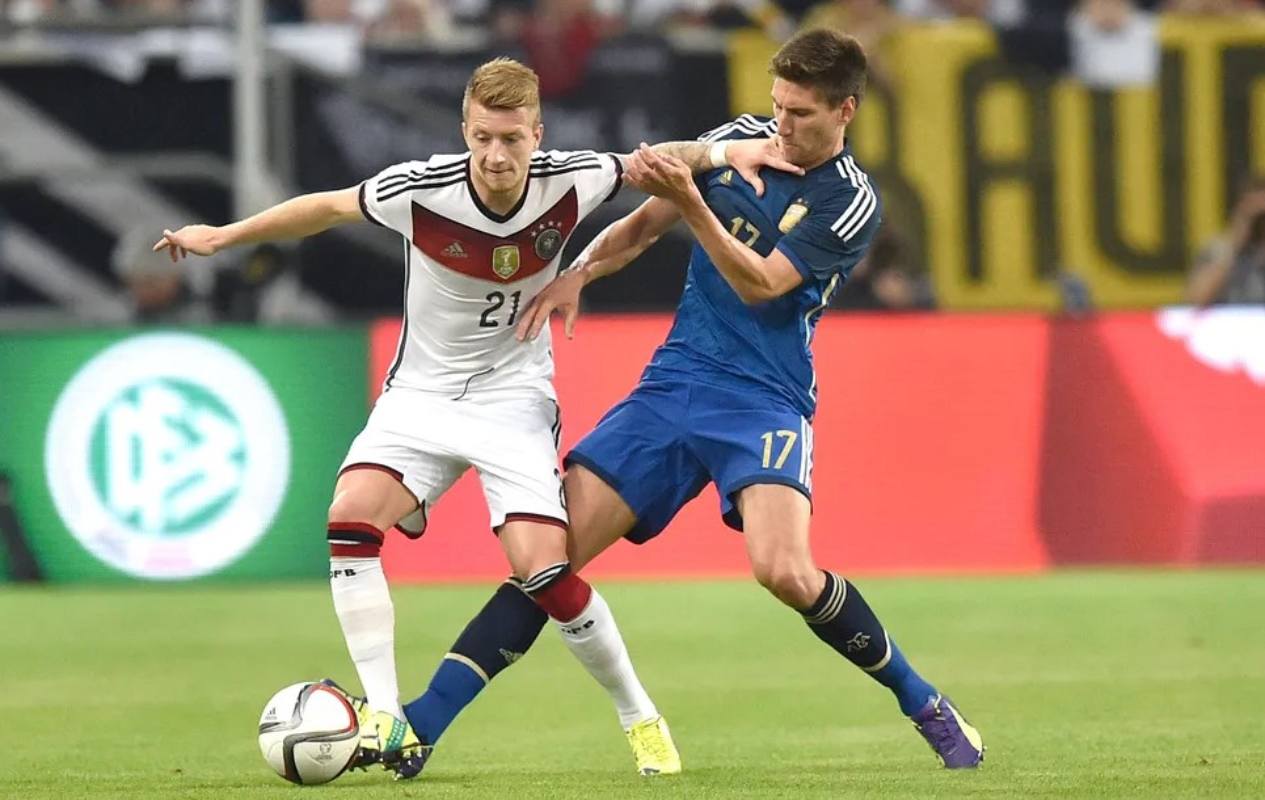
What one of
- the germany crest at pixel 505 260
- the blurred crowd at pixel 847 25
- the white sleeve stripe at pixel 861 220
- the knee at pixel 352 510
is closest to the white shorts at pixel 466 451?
the knee at pixel 352 510

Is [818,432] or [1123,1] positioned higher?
[1123,1]

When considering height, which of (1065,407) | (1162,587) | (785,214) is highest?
(785,214)

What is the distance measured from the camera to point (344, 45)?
14562mm

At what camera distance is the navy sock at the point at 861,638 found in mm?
6547

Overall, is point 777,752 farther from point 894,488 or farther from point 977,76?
point 977,76

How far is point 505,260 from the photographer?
661 centimetres

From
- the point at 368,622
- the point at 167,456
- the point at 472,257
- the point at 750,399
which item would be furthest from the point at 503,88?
the point at 167,456

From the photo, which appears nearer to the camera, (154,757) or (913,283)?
(154,757)

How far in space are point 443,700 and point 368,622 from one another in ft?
1.08

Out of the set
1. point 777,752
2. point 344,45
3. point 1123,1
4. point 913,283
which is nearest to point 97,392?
point 344,45

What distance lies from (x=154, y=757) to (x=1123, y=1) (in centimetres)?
998

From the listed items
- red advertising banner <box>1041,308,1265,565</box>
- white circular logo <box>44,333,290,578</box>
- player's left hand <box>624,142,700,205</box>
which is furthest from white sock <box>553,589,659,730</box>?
red advertising banner <box>1041,308,1265,565</box>

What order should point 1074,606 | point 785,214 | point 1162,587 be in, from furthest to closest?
point 1162,587, point 1074,606, point 785,214

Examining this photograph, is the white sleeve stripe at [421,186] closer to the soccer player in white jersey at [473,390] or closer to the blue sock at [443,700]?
the soccer player in white jersey at [473,390]
